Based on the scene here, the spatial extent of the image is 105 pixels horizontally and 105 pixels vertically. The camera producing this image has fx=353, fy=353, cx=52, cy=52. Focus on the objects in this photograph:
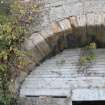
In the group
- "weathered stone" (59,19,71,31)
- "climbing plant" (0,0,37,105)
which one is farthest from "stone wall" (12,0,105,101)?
"climbing plant" (0,0,37,105)

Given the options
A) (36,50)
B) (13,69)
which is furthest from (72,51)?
(13,69)

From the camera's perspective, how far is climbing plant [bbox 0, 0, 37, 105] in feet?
14.2

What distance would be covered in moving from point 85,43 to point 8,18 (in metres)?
1.06

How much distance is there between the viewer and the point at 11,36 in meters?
4.33

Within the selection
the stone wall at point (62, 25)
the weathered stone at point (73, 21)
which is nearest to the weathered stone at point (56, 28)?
the stone wall at point (62, 25)

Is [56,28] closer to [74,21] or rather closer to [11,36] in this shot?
[74,21]

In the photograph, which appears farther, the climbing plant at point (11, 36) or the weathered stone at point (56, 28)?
the weathered stone at point (56, 28)

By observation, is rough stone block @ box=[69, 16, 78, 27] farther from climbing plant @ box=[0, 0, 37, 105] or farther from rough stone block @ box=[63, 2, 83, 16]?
climbing plant @ box=[0, 0, 37, 105]

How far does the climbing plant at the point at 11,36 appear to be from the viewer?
14.2 feet

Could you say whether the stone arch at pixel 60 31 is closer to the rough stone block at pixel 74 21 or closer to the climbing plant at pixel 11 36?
the rough stone block at pixel 74 21

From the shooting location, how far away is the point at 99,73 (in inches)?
177

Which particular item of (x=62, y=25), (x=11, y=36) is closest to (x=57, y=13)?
(x=62, y=25)

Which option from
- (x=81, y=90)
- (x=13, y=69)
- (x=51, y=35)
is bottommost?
(x=81, y=90)

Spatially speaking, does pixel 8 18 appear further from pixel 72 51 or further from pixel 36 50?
pixel 72 51
